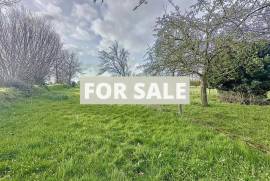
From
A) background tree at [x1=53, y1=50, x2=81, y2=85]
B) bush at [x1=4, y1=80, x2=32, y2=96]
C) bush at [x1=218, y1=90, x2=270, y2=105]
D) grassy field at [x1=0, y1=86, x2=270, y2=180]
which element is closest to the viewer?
grassy field at [x1=0, y1=86, x2=270, y2=180]

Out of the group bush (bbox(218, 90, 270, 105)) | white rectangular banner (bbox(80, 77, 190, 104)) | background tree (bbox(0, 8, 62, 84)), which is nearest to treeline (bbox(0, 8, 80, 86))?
background tree (bbox(0, 8, 62, 84))

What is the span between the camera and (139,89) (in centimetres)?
956

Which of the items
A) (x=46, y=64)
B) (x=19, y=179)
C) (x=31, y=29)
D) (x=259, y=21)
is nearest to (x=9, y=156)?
(x=19, y=179)

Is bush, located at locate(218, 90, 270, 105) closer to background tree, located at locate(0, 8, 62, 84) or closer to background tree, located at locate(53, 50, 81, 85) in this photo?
background tree, located at locate(0, 8, 62, 84)

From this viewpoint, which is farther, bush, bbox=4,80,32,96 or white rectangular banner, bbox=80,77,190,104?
bush, bbox=4,80,32,96

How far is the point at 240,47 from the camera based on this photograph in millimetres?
8039

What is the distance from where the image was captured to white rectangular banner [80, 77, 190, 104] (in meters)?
9.15

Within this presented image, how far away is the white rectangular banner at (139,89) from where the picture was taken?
30.0 feet

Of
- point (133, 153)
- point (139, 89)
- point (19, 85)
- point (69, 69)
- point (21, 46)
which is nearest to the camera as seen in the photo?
point (133, 153)

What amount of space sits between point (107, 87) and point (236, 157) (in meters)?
6.77

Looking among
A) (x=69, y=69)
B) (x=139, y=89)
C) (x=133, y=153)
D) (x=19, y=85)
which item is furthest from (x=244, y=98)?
(x=69, y=69)

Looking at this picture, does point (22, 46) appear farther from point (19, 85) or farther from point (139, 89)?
point (139, 89)

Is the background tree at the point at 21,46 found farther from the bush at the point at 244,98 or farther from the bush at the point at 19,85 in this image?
the bush at the point at 244,98

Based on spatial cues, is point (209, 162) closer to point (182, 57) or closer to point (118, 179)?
point (118, 179)
